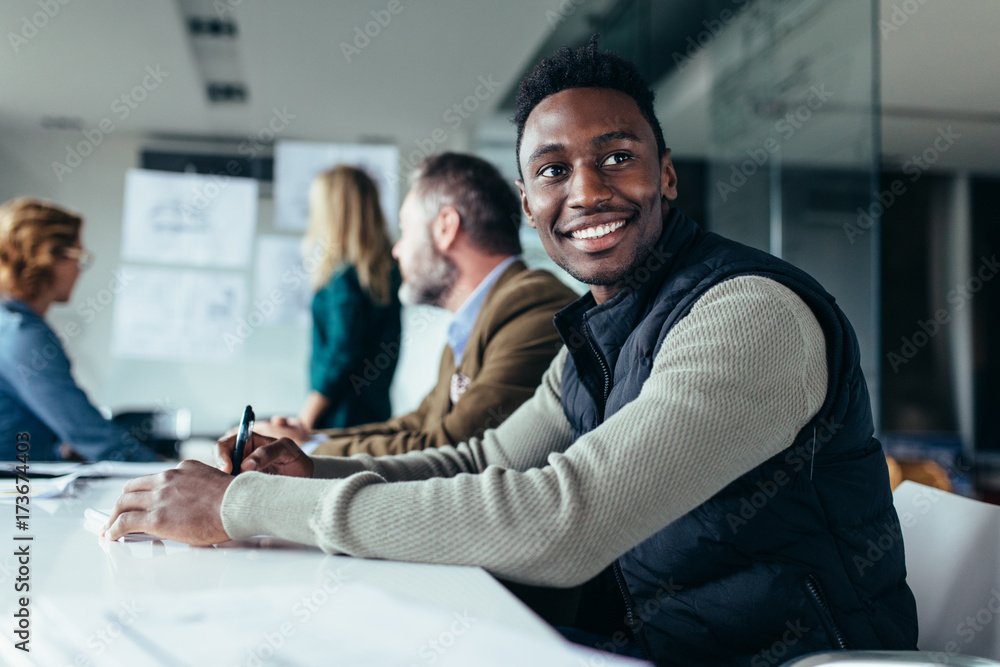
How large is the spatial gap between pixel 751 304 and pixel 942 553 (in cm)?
51

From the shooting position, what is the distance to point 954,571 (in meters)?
1.01

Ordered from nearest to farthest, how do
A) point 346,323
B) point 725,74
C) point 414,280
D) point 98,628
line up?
point 98,628, point 414,280, point 346,323, point 725,74

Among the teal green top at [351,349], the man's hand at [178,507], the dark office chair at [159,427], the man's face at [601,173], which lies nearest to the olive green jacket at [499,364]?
the man's face at [601,173]

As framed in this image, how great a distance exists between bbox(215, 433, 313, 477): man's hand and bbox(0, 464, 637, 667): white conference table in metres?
0.27

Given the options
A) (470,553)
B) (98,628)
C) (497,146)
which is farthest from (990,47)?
(98,628)

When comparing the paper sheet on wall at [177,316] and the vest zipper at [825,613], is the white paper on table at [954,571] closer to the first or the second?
the vest zipper at [825,613]

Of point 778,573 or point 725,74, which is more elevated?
point 725,74

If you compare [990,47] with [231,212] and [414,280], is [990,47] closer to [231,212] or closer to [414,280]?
[414,280]

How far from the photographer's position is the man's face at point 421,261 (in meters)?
2.19

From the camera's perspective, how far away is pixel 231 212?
510 centimetres

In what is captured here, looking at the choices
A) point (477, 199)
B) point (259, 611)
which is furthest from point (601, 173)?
point (477, 199)

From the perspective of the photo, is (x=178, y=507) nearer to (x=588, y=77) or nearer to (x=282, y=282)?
(x=588, y=77)

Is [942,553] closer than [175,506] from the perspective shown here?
No

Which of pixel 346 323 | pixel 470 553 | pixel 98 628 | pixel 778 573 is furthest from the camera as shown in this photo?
pixel 346 323
